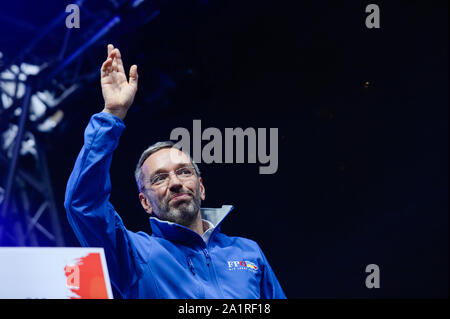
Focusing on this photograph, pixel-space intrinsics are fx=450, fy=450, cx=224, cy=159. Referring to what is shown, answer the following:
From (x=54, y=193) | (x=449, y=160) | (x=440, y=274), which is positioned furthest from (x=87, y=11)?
(x=440, y=274)

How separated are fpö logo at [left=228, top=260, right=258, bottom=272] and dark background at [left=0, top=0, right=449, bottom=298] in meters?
0.84

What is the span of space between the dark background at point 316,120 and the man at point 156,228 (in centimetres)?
72

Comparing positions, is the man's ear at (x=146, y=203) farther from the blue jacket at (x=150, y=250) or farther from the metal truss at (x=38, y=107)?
the metal truss at (x=38, y=107)

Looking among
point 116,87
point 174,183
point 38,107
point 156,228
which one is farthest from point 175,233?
point 38,107

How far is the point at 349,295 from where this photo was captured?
10.4 feet

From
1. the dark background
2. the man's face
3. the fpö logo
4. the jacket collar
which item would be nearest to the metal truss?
the dark background

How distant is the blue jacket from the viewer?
45.7 inches

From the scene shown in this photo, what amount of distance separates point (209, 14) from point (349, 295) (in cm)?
212

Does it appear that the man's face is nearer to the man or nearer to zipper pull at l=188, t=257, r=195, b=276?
the man

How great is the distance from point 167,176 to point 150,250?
0.31 metres

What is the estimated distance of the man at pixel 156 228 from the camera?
3.84 ft

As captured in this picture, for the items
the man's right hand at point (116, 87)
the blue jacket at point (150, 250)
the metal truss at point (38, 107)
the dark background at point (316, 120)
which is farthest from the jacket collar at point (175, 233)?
the metal truss at point (38, 107)

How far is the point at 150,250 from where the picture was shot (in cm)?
145
